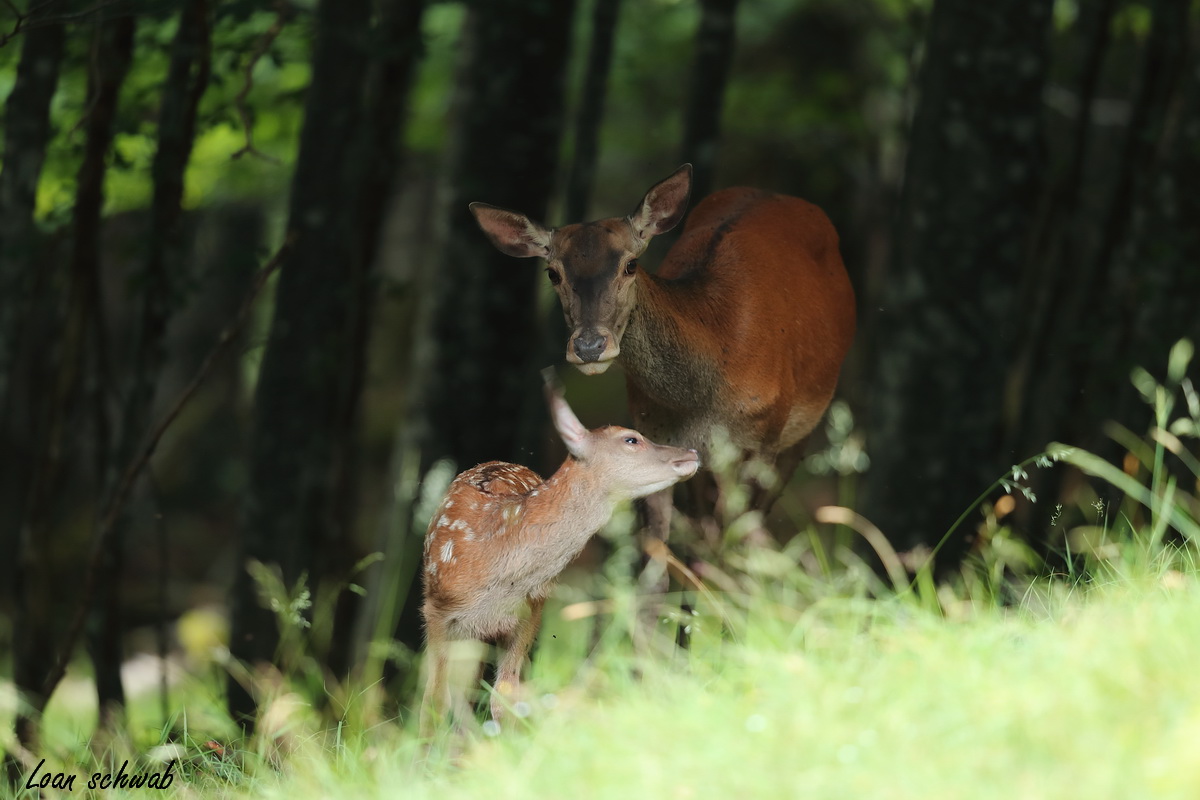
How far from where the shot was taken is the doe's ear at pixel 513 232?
4.53 m

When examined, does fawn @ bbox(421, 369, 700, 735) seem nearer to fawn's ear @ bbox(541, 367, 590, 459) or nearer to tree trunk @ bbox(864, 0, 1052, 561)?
fawn's ear @ bbox(541, 367, 590, 459)

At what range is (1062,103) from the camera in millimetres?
14594

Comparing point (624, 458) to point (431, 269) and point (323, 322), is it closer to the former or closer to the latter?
point (323, 322)

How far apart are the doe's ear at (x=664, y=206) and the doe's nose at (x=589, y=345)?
42 centimetres

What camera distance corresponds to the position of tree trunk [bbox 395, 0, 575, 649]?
26.6 ft

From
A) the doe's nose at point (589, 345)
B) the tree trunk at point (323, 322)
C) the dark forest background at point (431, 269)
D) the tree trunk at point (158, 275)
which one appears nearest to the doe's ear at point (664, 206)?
the doe's nose at point (589, 345)

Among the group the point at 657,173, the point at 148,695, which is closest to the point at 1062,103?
the point at 657,173

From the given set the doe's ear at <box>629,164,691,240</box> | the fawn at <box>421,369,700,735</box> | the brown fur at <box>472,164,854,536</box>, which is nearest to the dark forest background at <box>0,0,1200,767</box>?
the fawn at <box>421,369,700,735</box>

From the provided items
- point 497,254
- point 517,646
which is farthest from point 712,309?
point 497,254

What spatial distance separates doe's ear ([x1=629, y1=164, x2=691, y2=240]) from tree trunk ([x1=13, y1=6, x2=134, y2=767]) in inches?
143

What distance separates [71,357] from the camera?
24.2 ft

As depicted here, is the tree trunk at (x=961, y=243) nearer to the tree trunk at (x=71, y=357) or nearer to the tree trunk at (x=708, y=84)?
the tree trunk at (x=708, y=84)

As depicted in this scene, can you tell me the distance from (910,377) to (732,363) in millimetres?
2150

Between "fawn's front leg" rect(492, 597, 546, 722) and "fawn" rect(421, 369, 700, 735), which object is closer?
"fawn" rect(421, 369, 700, 735)
